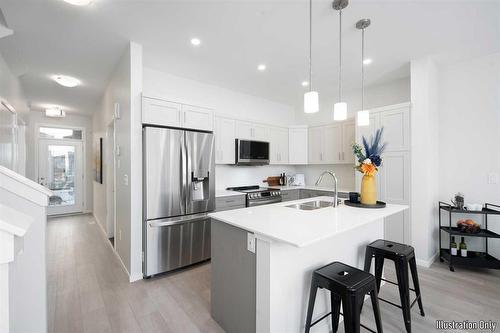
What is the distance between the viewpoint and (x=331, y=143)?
446 cm

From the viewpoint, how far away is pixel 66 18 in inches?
88.7

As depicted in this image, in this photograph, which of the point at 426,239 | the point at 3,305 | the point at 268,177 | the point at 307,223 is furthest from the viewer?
the point at 268,177

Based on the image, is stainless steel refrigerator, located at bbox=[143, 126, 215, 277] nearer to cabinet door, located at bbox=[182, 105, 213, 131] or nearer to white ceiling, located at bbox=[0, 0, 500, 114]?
cabinet door, located at bbox=[182, 105, 213, 131]

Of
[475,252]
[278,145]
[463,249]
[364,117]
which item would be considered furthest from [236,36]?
[475,252]

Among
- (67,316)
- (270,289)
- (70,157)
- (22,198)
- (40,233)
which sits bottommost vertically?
(67,316)

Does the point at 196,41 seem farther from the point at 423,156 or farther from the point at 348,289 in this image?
the point at 423,156

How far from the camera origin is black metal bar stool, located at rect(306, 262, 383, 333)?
4.49ft

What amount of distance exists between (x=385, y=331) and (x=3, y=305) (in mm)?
2385

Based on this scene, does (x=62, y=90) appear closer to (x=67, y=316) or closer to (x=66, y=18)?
(x=66, y=18)

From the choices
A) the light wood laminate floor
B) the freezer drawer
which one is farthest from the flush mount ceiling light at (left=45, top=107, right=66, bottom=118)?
the freezer drawer

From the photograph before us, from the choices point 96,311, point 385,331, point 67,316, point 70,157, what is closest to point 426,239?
point 385,331

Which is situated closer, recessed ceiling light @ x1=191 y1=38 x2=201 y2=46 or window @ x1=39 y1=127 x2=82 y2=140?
recessed ceiling light @ x1=191 y1=38 x2=201 y2=46

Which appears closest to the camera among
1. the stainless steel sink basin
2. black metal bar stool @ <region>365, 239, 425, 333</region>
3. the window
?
black metal bar stool @ <region>365, 239, 425, 333</region>

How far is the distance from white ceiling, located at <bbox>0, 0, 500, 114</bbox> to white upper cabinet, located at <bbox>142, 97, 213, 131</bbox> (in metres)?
0.68
